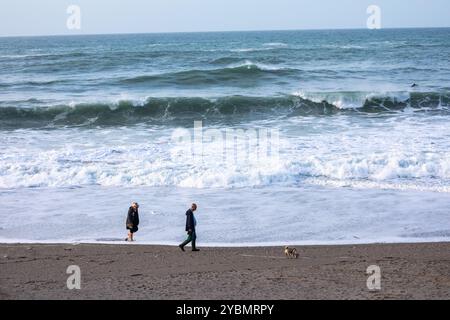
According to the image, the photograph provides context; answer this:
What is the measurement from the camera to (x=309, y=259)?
9906mm

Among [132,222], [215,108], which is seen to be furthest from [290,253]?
[215,108]

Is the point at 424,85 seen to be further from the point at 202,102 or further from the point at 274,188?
the point at 274,188

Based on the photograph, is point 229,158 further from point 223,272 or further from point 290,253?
point 223,272

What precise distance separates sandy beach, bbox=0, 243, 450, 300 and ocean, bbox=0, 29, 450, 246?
30.6 inches

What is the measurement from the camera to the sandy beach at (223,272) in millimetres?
8164

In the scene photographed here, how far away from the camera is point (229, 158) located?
58.6 feet

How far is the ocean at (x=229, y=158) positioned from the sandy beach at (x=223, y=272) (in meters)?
0.78

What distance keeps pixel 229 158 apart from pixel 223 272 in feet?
29.1

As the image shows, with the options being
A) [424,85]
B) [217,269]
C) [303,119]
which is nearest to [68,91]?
[303,119]

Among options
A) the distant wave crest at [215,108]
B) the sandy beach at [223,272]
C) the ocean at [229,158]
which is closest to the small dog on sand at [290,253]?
the sandy beach at [223,272]

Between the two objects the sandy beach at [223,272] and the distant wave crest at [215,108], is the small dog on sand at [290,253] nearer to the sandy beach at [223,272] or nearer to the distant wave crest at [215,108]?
the sandy beach at [223,272]

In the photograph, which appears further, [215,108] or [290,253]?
[215,108]

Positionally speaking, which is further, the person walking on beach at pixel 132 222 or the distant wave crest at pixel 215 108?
the distant wave crest at pixel 215 108

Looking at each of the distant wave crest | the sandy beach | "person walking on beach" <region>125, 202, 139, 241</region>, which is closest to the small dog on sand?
the sandy beach
